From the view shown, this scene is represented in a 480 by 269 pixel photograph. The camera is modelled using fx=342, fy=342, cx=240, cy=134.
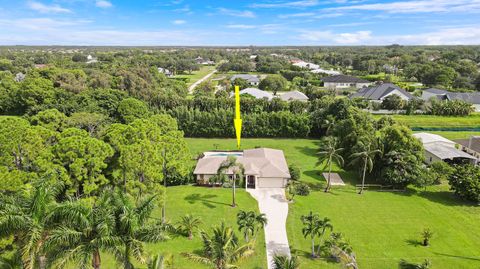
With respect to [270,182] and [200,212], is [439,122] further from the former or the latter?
[200,212]

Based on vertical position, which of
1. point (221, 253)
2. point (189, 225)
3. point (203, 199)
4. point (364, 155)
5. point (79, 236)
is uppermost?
point (79, 236)

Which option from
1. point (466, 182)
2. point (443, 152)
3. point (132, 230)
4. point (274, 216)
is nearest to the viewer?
point (132, 230)

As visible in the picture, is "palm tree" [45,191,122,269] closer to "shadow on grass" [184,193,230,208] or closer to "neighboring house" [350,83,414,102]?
"shadow on grass" [184,193,230,208]

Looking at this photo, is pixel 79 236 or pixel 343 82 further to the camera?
pixel 343 82

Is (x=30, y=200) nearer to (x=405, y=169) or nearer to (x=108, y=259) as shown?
(x=108, y=259)

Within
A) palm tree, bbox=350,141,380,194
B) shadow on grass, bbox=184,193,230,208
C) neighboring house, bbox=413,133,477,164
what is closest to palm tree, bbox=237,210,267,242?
shadow on grass, bbox=184,193,230,208

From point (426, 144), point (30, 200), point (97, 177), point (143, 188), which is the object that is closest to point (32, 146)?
point (97, 177)

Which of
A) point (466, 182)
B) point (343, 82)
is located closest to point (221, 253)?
point (466, 182)
